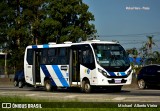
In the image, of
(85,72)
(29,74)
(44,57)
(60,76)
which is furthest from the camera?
(29,74)

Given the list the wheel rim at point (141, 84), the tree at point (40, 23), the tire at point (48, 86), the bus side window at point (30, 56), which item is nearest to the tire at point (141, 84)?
the wheel rim at point (141, 84)

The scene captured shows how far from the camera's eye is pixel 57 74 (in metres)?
29.1

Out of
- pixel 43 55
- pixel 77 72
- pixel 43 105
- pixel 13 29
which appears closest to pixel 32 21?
pixel 13 29

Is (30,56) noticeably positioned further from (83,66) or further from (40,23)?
(40,23)

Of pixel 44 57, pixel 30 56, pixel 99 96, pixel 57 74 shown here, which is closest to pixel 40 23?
pixel 30 56

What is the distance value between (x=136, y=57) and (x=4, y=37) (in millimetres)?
18217

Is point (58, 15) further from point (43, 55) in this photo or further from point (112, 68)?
point (112, 68)

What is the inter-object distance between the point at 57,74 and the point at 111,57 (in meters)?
4.17

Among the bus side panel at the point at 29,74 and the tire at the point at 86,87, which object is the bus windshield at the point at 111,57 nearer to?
the tire at the point at 86,87

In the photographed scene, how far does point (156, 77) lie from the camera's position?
3241 cm

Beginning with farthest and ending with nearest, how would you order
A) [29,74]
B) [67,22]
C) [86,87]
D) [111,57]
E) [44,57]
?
1. [67,22]
2. [29,74]
3. [44,57]
4. [86,87]
5. [111,57]

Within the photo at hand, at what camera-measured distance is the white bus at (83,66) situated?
26.0m

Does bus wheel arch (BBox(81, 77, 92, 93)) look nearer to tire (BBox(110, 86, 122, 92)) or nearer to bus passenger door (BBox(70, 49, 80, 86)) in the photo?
bus passenger door (BBox(70, 49, 80, 86))

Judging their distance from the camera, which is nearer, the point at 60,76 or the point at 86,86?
the point at 86,86
